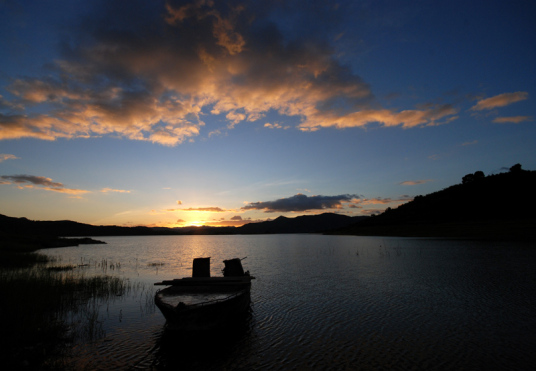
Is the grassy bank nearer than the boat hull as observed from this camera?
Yes

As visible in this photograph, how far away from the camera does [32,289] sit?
19250 millimetres

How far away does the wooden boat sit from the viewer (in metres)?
12.7

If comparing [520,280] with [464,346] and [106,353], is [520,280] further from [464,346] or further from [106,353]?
[106,353]

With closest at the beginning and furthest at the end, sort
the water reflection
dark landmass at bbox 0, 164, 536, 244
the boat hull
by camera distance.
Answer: the water reflection
the boat hull
dark landmass at bbox 0, 164, 536, 244

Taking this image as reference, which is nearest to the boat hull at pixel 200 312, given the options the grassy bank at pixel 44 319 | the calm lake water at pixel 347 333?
the calm lake water at pixel 347 333

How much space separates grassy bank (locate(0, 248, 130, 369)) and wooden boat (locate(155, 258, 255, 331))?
13.4ft

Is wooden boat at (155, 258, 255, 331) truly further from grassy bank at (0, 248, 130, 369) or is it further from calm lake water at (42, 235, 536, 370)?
grassy bank at (0, 248, 130, 369)

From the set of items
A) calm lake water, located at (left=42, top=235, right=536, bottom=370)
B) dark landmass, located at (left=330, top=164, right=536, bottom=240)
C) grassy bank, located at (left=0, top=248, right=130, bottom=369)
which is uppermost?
dark landmass, located at (left=330, top=164, right=536, bottom=240)

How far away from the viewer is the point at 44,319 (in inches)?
571

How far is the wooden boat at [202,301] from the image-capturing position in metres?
12.7

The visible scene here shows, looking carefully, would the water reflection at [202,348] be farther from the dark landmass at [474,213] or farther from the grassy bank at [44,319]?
the dark landmass at [474,213]

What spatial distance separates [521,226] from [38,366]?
368 feet

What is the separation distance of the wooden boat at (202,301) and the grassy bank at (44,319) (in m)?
4.09

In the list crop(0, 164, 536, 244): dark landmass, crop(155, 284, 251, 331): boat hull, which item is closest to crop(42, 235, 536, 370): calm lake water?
crop(155, 284, 251, 331): boat hull
